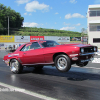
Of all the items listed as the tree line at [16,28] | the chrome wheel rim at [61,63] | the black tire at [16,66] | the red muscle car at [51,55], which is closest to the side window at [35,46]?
the red muscle car at [51,55]

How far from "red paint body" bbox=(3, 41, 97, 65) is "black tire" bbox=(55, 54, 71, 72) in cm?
15

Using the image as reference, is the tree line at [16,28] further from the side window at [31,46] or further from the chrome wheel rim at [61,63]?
the chrome wheel rim at [61,63]

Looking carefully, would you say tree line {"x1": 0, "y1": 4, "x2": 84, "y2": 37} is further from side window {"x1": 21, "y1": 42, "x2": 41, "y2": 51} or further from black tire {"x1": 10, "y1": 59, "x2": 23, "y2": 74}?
side window {"x1": 21, "y1": 42, "x2": 41, "y2": 51}

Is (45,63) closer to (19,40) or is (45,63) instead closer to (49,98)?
(49,98)

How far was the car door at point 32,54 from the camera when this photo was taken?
20.4ft

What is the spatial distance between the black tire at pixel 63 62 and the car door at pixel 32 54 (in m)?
0.79

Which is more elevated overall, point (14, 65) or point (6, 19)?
point (6, 19)

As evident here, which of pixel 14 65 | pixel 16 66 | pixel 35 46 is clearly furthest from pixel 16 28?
pixel 35 46

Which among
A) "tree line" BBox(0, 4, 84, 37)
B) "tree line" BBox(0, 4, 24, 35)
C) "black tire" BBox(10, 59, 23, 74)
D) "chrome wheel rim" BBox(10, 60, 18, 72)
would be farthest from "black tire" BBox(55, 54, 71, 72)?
"tree line" BBox(0, 4, 24, 35)

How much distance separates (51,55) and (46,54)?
10.3 inches

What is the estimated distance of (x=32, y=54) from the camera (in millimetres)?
6520

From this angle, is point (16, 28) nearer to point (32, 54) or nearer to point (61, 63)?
point (32, 54)

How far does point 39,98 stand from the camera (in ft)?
12.3

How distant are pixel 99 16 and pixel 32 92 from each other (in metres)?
36.6
